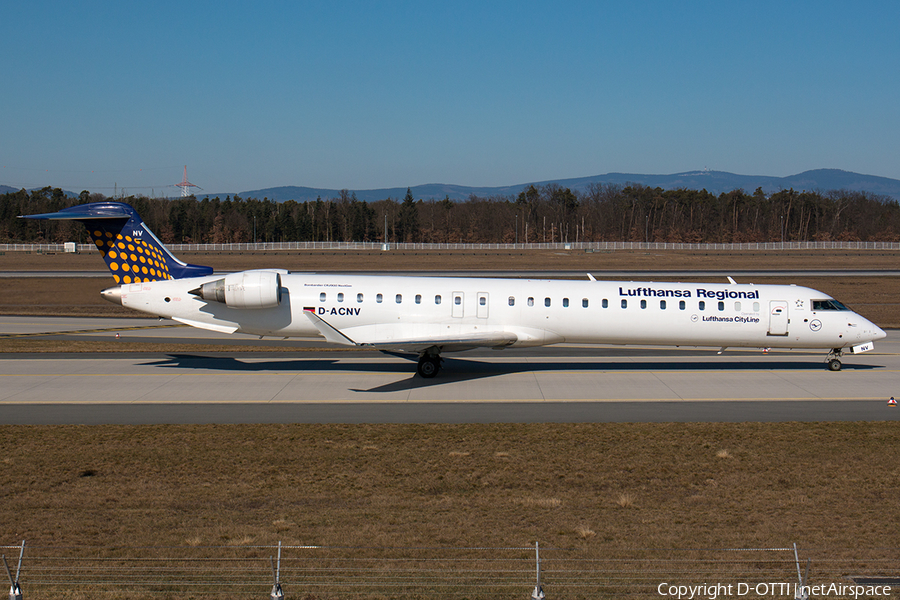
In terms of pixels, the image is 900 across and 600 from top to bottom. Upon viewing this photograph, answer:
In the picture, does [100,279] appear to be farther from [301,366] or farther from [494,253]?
[494,253]

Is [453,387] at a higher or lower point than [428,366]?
lower

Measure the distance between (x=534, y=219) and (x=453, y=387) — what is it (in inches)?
5996

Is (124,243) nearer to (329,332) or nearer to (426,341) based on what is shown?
(329,332)

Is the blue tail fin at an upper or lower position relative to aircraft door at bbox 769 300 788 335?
upper

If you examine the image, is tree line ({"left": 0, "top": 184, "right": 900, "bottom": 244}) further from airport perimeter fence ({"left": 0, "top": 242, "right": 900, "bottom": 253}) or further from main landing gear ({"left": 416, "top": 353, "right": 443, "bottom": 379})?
main landing gear ({"left": 416, "top": 353, "right": 443, "bottom": 379})

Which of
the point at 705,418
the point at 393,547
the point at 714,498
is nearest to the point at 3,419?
the point at 393,547

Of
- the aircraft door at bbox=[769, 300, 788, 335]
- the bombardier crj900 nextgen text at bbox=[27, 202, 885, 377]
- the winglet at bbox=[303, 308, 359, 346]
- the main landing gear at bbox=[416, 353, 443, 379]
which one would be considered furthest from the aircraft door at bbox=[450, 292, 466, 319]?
the aircraft door at bbox=[769, 300, 788, 335]

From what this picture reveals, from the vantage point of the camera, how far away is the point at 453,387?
20219 mm

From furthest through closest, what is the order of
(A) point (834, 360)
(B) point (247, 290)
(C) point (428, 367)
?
(A) point (834, 360) → (C) point (428, 367) → (B) point (247, 290)

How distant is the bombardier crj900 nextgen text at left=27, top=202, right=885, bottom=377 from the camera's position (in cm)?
2141

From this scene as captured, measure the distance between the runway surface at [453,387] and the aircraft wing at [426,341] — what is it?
1115 mm
